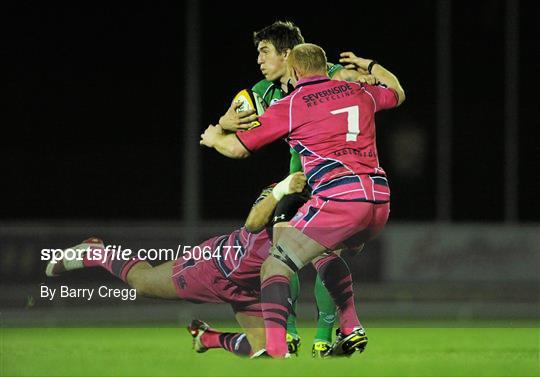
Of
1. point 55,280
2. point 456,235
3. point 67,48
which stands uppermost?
point 67,48

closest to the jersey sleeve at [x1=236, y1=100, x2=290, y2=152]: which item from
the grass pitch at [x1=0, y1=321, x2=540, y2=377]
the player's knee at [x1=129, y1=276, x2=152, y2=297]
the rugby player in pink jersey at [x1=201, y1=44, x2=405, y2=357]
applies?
the rugby player in pink jersey at [x1=201, y1=44, x2=405, y2=357]

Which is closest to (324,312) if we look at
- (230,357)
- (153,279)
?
(230,357)

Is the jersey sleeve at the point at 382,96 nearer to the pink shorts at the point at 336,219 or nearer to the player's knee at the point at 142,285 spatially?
the pink shorts at the point at 336,219

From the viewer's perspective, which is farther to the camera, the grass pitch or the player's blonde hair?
the grass pitch

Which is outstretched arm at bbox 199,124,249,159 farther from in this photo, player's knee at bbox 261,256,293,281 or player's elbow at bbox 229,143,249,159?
player's knee at bbox 261,256,293,281

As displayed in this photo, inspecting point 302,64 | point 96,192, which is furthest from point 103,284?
point 96,192

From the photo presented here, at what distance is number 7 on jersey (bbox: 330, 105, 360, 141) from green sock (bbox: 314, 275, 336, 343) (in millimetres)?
886

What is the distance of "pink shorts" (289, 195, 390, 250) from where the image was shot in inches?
193

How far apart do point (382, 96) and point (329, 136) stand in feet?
1.62

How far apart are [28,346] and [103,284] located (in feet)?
4.59

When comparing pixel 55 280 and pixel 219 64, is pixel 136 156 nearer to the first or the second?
pixel 219 64

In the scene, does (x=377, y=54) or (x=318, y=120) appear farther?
(x=377, y=54)

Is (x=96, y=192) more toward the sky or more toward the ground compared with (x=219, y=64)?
more toward the ground

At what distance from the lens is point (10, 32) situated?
22.9 m
